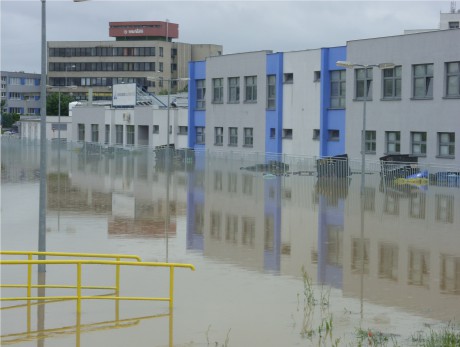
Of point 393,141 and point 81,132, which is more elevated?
point 81,132

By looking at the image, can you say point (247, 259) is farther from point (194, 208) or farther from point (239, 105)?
point (239, 105)

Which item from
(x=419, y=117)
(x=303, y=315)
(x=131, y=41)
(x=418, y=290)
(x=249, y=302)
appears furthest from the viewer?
(x=131, y=41)

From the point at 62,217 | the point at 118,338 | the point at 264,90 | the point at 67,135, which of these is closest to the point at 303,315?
the point at 118,338

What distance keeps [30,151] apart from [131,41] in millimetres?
52934

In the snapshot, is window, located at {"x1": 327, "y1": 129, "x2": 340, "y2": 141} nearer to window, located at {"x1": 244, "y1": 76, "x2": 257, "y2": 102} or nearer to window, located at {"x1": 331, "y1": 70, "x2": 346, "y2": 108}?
window, located at {"x1": 331, "y1": 70, "x2": 346, "y2": 108}

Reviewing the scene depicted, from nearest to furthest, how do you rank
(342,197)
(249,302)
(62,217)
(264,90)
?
1. (249,302)
2. (62,217)
3. (342,197)
4. (264,90)

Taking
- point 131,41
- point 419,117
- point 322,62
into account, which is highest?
point 131,41

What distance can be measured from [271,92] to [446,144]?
1705 cm

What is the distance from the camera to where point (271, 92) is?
199 ft

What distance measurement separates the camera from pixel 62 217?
30.0 metres

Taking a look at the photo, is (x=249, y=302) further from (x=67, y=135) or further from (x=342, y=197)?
(x=67, y=135)

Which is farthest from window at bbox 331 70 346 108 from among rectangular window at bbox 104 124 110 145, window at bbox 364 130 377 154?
rectangular window at bbox 104 124 110 145

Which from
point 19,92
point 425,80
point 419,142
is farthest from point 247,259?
point 19,92

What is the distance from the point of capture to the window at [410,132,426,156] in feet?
157
